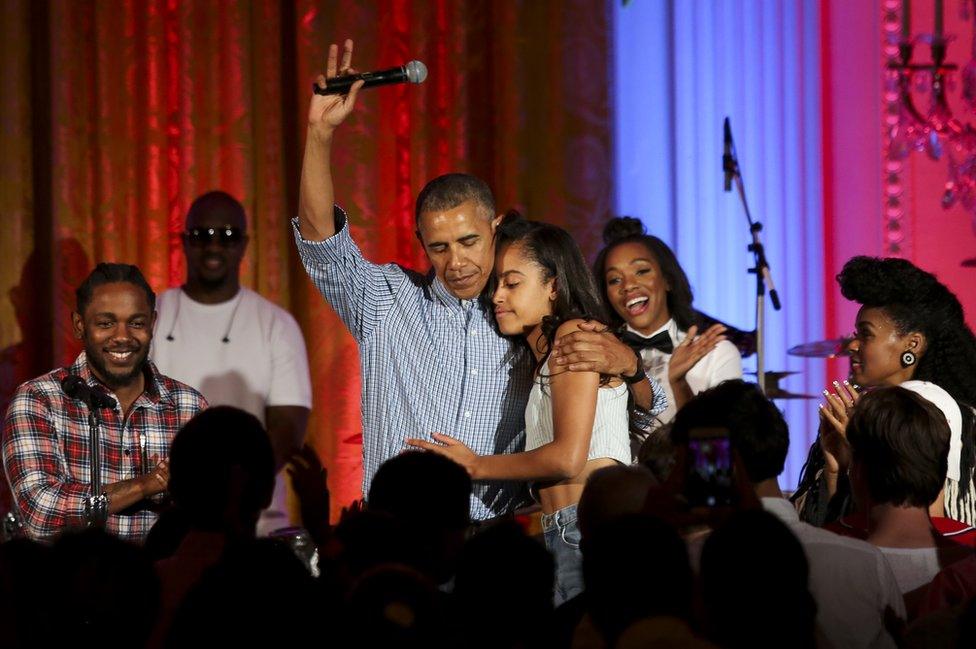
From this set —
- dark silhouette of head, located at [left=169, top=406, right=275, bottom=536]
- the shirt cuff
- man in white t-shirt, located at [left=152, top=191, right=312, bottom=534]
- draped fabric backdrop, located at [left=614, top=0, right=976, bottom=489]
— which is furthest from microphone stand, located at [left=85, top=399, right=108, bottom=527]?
draped fabric backdrop, located at [left=614, top=0, right=976, bottom=489]

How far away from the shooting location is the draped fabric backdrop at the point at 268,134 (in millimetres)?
5941

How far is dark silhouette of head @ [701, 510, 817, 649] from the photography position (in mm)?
1883

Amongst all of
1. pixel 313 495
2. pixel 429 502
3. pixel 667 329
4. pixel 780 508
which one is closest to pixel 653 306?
pixel 667 329

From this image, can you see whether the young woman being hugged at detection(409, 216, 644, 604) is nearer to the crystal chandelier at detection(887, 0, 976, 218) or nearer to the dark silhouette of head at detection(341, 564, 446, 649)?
the dark silhouette of head at detection(341, 564, 446, 649)

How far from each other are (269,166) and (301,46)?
0.59 metres

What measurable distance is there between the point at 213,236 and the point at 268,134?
100cm

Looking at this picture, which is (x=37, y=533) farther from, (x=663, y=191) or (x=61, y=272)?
(x=663, y=191)

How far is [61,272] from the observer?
5.93 m

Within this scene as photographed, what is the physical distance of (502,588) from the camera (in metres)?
1.91

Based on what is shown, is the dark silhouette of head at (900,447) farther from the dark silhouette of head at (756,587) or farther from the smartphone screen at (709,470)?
the dark silhouette of head at (756,587)

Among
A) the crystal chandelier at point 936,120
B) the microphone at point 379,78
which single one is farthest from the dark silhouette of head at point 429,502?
the crystal chandelier at point 936,120

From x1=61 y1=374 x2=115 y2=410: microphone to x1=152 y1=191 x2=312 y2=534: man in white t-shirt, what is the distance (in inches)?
65.8

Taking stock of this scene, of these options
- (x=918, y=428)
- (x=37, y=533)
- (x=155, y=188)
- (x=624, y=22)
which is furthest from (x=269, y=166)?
(x=918, y=428)

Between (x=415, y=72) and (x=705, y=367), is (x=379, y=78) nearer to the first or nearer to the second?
(x=415, y=72)
